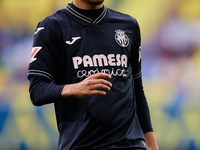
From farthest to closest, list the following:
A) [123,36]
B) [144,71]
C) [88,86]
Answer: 1. [144,71]
2. [123,36]
3. [88,86]

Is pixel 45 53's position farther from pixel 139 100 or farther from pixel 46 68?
pixel 139 100

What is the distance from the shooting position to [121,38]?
2186 mm

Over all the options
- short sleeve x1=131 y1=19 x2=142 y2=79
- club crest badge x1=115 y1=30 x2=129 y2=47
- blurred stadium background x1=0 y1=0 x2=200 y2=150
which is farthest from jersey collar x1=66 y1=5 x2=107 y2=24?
blurred stadium background x1=0 y1=0 x2=200 y2=150

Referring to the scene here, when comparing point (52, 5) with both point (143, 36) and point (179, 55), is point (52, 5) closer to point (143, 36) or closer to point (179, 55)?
point (143, 36)

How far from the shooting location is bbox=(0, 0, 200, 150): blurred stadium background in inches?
206

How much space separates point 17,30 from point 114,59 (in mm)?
3511

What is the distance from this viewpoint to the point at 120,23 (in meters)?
2.27

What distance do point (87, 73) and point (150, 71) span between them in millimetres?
3409

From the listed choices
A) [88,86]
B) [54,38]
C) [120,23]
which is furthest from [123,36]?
[88,86]

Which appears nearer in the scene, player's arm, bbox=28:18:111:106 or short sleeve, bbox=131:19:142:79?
player's arm, bbox=28:18:111:106

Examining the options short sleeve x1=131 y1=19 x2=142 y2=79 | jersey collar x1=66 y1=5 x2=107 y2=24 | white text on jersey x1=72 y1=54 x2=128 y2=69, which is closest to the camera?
white text on jersey x1=72 y1=54 x2=128 y2=69

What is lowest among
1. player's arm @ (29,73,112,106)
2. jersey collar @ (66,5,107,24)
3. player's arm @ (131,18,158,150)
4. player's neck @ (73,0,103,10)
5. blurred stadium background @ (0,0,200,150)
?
blurred stadium background @ (0,0,200,150)

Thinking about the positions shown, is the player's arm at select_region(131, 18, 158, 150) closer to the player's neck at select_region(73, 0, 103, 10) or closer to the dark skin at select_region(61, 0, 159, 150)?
the player's neck at select_region(73, 0, 103, 10)

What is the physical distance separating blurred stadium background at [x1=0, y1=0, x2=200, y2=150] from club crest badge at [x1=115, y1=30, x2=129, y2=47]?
3131 millimetres
